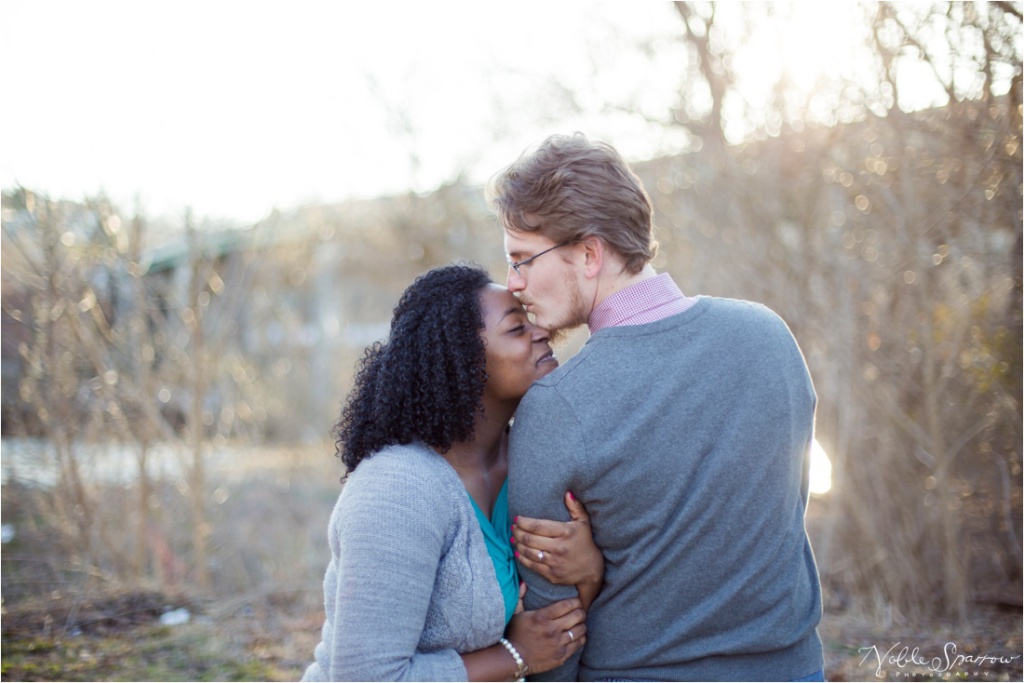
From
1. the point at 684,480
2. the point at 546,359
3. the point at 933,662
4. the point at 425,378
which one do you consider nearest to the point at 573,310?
the point at 546,359

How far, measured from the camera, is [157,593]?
15.7ft

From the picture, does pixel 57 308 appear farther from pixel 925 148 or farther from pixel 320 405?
pixel 320 405

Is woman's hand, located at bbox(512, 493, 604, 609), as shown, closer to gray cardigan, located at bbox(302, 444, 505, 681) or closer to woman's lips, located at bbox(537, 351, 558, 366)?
gray cardigan, located at bbox(302, 444, 505, 681)

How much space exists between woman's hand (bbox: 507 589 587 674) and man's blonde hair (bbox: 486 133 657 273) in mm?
885

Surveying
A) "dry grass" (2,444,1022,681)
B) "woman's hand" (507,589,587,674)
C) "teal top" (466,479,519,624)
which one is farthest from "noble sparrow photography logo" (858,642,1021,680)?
"teal top" (466,479,519,624)

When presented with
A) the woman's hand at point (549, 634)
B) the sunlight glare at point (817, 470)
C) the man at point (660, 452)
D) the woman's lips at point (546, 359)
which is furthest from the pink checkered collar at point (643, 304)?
the woman's hand at point (549, 634)

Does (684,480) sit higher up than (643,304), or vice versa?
(643,304)

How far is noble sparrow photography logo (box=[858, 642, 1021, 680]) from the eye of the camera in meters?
3.56

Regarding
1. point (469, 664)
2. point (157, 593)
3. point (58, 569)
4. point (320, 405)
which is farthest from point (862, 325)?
point (320, 405)

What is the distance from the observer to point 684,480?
1952 millimetres

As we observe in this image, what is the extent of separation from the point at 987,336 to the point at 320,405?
711 cm

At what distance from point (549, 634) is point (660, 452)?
549 millimetres

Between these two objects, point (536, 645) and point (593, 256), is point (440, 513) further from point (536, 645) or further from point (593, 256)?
point (593, 256)

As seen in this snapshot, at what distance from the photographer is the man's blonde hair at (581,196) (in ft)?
7.06
